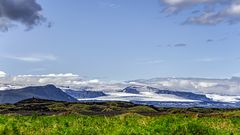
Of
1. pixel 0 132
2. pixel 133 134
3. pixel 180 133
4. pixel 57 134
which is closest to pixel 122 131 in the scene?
pixel 133 134

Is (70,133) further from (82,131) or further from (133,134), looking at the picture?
(133,134)

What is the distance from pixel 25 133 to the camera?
3116 cm

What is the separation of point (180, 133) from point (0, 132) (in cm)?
1039

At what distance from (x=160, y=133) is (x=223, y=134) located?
141 inches

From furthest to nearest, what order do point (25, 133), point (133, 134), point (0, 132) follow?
point (25, 133)
point (0, 132)
point (133, 134)

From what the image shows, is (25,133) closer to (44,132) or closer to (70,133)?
(44,132)

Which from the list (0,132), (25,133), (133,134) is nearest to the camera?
(133,134)

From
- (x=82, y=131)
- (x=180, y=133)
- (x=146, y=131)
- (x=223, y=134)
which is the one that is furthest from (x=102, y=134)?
(x=223, y=134)

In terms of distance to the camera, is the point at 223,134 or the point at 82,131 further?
the point at 82,131

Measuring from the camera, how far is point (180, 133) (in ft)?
86.1

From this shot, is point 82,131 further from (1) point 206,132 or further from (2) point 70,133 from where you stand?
(1) point 206,132

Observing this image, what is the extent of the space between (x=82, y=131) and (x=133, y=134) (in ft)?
15.0

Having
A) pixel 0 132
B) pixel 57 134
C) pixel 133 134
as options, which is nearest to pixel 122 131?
pixel 133 134

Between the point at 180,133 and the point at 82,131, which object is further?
the point at 82,131
